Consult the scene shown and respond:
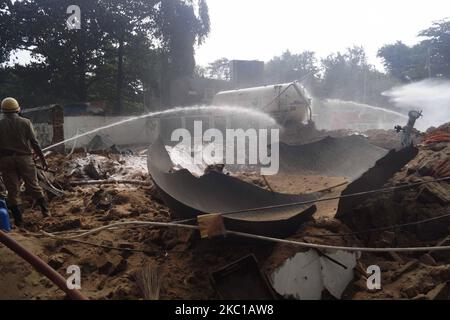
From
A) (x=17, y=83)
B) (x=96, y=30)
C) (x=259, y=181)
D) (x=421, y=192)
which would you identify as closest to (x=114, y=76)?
(x=96, y=30)

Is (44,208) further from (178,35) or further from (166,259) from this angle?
(178,35)

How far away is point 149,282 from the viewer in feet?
13.1

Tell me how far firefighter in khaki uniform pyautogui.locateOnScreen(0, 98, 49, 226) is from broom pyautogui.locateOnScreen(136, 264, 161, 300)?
2375 mm

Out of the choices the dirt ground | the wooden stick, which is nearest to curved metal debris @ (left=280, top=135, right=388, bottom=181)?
the dirt ground

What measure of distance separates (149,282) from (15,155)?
9.83ft

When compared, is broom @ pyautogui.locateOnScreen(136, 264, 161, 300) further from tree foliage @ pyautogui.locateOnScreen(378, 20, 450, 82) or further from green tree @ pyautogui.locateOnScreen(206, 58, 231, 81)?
green tree @ pyautogui.locateOnScreen(206, 58, 231, 81)

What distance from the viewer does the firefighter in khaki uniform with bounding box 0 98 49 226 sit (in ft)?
18.2

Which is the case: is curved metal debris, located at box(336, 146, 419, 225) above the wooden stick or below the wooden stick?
above

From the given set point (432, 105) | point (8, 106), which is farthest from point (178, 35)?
point (8, 106)

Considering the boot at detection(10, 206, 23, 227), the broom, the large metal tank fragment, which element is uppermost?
the large metal tank fragment

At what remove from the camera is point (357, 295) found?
4.14m

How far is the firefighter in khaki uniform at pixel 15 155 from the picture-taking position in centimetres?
556

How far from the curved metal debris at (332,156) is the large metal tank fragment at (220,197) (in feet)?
6.38
